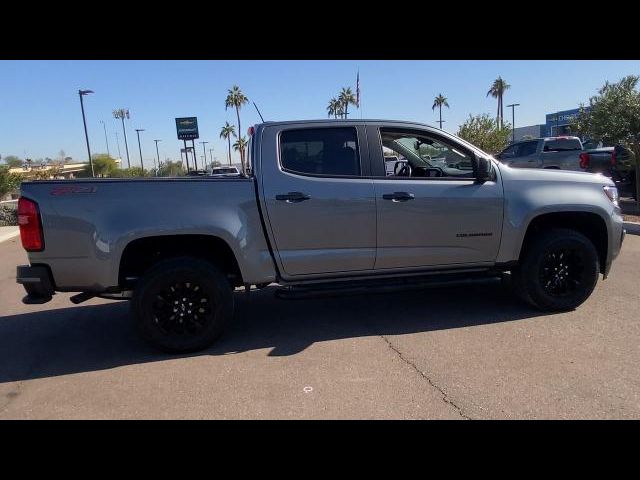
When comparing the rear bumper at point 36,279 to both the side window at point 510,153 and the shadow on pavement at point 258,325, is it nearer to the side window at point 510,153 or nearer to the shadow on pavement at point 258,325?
the shadow on pavement at point 258,325

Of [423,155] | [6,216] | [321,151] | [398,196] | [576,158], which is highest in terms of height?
[321,151]

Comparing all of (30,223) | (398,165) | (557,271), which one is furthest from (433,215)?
(30,223)

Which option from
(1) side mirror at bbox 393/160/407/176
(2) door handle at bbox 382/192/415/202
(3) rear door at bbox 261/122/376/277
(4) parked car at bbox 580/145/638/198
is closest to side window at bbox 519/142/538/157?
(4) parked car at bbox 580/145/638/198

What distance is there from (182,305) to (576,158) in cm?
1316

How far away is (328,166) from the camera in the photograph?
178 inches

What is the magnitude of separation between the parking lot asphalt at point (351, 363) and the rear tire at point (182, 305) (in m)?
0.18

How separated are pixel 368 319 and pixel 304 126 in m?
2.08

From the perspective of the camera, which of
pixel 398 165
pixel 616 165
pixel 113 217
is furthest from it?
pixel 616 165

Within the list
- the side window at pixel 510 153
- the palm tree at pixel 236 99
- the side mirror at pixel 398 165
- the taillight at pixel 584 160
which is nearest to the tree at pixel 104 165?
the palm tree at pixel 236 99

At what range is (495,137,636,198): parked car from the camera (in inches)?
489

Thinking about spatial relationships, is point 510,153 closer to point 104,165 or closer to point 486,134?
point 486,134

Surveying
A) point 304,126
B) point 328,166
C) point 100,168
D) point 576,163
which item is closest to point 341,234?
point 328,166

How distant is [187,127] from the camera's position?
4484cm

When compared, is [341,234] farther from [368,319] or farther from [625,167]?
[625,167]
